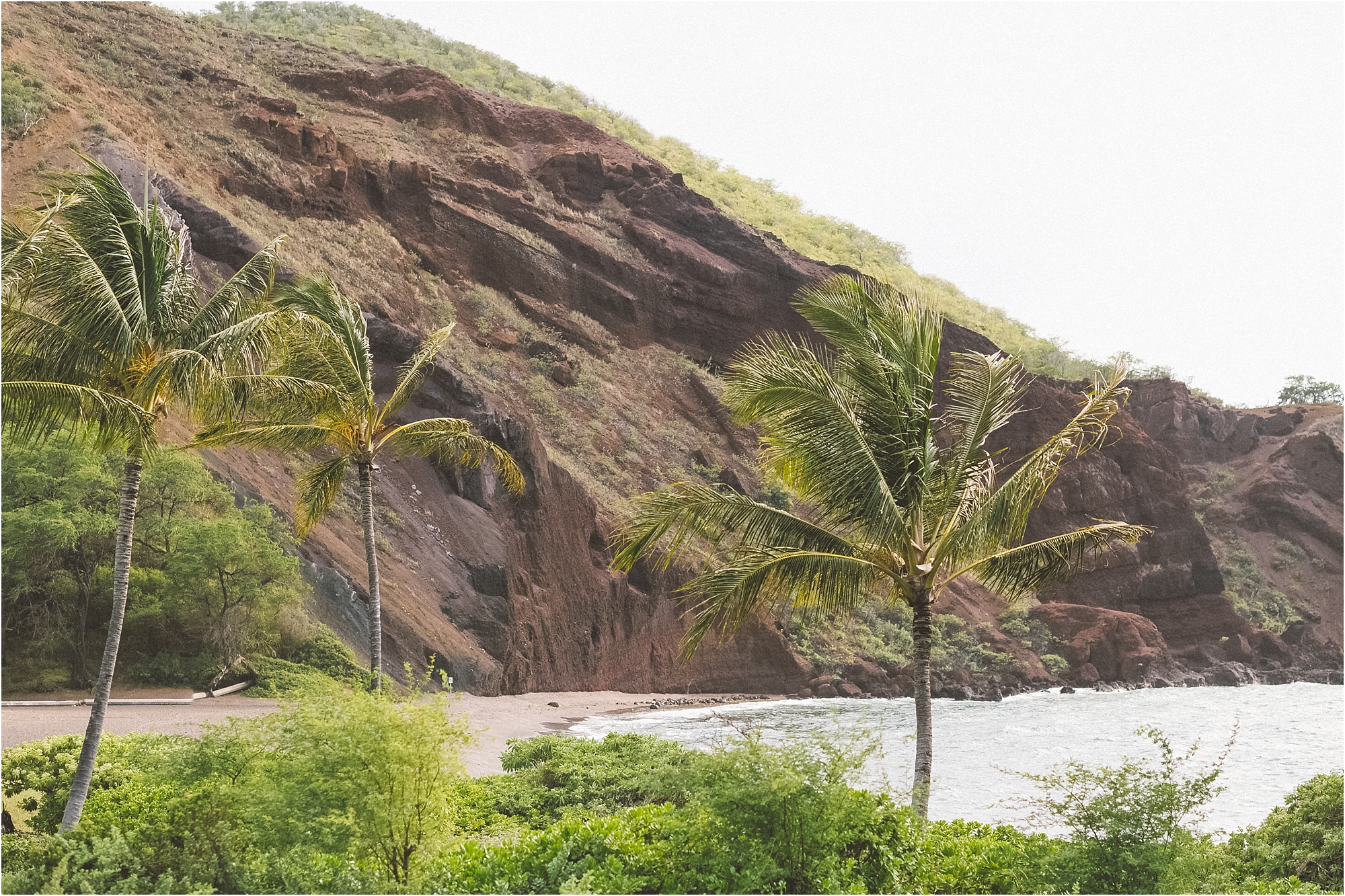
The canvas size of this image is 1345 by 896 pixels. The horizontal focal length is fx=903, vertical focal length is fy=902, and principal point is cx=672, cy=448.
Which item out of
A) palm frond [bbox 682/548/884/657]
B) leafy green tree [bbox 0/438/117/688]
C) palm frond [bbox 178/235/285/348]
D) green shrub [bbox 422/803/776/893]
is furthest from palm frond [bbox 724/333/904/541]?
leafy green tree [bbox 0/438/117/688]

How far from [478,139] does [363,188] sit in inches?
534

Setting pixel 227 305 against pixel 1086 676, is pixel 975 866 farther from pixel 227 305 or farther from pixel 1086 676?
pixel 1086 676

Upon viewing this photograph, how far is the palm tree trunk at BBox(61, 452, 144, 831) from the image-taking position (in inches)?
380

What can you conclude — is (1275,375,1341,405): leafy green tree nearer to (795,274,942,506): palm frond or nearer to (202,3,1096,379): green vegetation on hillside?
(202,3,1096,379): green vegetation on hillside

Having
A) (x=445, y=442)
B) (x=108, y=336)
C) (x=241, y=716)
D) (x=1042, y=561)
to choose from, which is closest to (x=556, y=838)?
(x=1042, y=561)

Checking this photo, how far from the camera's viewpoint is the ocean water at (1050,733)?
2239cm

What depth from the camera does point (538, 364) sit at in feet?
168

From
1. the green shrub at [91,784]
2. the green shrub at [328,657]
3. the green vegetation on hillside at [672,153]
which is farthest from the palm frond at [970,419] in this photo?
the green vegetation on hillside at [672,153]

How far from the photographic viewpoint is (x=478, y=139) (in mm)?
62719

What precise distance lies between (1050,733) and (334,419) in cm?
2963

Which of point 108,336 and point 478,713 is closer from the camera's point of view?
point 108,336

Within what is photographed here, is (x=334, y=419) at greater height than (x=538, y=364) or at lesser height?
lesser

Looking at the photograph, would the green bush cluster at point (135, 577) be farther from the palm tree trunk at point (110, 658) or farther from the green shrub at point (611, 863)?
the green shrub at point (611, 863)

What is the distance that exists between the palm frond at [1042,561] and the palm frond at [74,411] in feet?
31.7
